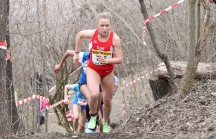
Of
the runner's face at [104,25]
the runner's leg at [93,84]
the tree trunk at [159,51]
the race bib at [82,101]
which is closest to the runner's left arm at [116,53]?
the runner's face at [104,25]

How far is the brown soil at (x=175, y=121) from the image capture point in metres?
4.68

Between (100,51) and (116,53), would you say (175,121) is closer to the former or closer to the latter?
(116,53)

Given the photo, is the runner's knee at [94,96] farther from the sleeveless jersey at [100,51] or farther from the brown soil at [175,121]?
the brown soil at [175,121]

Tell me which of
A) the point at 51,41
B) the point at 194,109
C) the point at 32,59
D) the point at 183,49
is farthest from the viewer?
the point at 51,41

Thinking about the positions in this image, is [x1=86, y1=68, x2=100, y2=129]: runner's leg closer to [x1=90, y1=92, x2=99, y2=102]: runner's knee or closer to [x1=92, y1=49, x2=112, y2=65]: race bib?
[x1=90, y1=92, x2=99, y2=102]: runner's knee

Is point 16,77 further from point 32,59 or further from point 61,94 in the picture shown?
point 61,94

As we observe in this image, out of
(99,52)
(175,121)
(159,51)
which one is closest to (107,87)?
(99,52)

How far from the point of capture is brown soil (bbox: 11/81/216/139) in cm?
468

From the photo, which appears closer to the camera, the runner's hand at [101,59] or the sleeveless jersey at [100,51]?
the runner's hand at [101,59]

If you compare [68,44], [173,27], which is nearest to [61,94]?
[68,44]

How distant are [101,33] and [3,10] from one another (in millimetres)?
1630

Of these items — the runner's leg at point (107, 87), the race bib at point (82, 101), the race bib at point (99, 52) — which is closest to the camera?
the race bib at point (99, 52)

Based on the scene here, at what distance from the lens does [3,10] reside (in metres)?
4.45

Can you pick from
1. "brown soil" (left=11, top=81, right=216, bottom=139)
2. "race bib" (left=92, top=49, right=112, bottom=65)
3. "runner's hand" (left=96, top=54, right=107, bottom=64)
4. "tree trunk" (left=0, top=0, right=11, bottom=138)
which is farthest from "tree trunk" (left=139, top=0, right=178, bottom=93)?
"tree trunk" (left=0, top=0, right=11, bottom=138)
